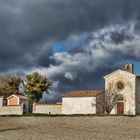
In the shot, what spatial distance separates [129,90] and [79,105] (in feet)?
34.7

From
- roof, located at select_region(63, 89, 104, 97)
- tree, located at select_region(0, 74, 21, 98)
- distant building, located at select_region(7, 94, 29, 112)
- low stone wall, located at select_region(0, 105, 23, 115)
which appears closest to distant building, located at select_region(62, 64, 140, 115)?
roof, located at select_region(63, 89, 104, 97)

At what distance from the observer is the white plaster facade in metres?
80.7

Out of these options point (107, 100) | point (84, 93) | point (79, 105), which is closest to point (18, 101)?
point (79, 105)

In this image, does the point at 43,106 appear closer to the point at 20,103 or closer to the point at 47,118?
the point at 20,103

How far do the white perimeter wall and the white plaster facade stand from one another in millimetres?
4480

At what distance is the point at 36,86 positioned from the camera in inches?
4203

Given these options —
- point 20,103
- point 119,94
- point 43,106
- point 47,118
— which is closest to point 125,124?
point 47,118

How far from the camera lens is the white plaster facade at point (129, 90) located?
80.7 metres

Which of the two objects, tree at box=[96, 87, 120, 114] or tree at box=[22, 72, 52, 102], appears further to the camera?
tree at box=[22, 72, 52, 102]

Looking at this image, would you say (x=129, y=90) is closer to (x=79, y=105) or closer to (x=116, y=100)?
(x=116, y=100)

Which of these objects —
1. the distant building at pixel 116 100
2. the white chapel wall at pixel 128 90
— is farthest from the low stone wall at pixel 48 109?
the white chapel wall at pixel 128 90

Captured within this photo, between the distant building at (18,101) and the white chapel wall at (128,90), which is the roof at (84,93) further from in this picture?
the distant building at (18,101)

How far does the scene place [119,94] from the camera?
8188 centimetres

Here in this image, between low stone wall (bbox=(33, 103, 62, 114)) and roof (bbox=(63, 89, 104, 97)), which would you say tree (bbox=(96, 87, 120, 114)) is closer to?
roof (bbox=(63, 89, 104, 97))
